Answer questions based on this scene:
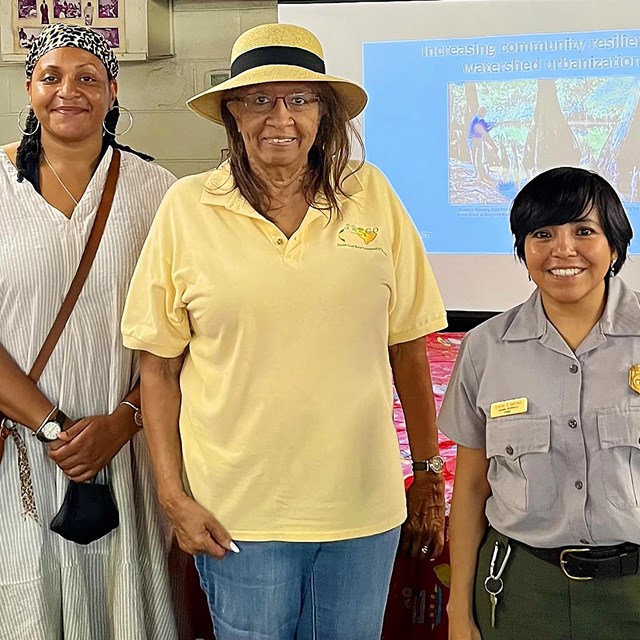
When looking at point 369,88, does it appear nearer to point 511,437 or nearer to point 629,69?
point 629,69

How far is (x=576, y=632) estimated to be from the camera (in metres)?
1.37

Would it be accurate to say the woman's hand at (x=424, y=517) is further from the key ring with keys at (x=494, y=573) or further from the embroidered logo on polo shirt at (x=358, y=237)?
the embroidered logo on polo shirt at (x=358, y=237)

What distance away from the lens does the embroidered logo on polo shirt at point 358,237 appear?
1427mm

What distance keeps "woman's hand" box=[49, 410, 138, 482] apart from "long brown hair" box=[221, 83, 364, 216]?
1.74ft

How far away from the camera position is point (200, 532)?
143cm

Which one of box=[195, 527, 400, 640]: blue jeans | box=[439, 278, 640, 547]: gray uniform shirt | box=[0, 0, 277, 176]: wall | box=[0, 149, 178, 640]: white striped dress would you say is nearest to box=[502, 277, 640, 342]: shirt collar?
box=[439, 278, 640, 547]: gray uniform shirt

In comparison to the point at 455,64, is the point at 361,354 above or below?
below

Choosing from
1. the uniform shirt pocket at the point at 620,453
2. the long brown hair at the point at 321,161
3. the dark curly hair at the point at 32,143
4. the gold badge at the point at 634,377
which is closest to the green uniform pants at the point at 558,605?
the uniform shirt pocket at the point at 620,453

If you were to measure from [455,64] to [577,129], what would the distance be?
511 mm

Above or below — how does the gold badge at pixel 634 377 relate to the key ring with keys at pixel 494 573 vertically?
above

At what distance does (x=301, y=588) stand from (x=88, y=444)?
1.62ft

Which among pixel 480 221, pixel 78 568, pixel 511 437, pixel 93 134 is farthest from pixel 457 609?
pixel 480 221

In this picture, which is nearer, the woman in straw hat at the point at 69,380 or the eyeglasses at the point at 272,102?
the eyeglasses at the point at 272,102

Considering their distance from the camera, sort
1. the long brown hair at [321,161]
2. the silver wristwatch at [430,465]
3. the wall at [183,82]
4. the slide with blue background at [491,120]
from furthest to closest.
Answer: the wall at [183,82]
the slide with blue background at [491,120]
the silver wristwatch at [430,465]
the long brown hair at [321,161]
